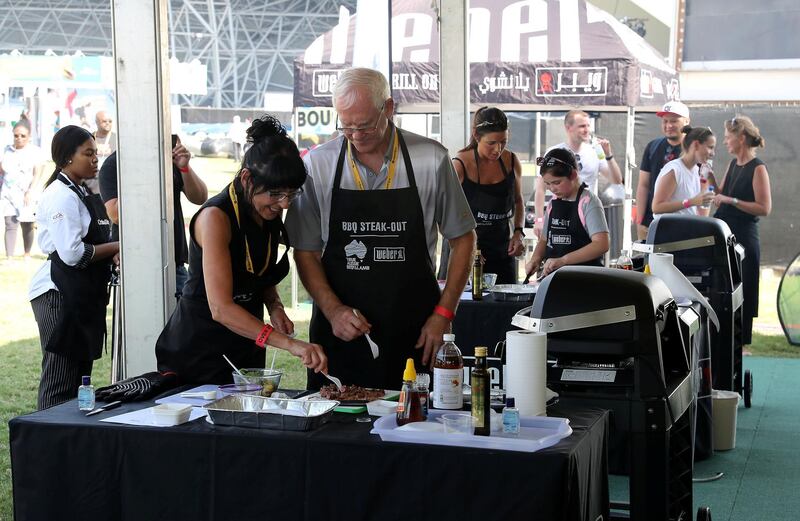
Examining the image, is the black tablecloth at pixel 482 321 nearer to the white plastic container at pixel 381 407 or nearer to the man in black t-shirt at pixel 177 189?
the man in black t-shirt at pixel 177 189

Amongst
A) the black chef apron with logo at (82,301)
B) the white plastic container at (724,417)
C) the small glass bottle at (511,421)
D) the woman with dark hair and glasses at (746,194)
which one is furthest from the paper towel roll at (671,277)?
the woman with dark hair and glasses at (746,194)

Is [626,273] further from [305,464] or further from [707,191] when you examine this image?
[707,191]

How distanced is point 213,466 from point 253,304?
67cm

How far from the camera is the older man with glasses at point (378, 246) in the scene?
2979mm

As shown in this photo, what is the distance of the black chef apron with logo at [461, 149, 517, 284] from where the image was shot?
206 inches

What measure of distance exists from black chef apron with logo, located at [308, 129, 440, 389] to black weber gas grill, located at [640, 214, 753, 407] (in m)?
2.15

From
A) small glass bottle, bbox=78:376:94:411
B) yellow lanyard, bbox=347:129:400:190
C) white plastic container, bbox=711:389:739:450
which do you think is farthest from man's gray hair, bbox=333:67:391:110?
white plastic container, bbox=711:389:739:450

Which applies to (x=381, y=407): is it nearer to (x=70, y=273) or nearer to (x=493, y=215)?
(x=70, y=273)

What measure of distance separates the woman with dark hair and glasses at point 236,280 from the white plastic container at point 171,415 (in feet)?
0.82

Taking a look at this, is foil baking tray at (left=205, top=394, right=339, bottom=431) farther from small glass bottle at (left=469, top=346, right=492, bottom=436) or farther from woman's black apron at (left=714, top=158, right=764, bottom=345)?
woman's black apron at (left=714, top=158, right=764, bottom=345)

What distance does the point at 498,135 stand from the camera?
16.7 ft

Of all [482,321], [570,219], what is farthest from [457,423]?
[570,219]

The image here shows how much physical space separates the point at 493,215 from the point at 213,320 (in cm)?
274

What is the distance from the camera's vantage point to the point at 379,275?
2994 millimetres
